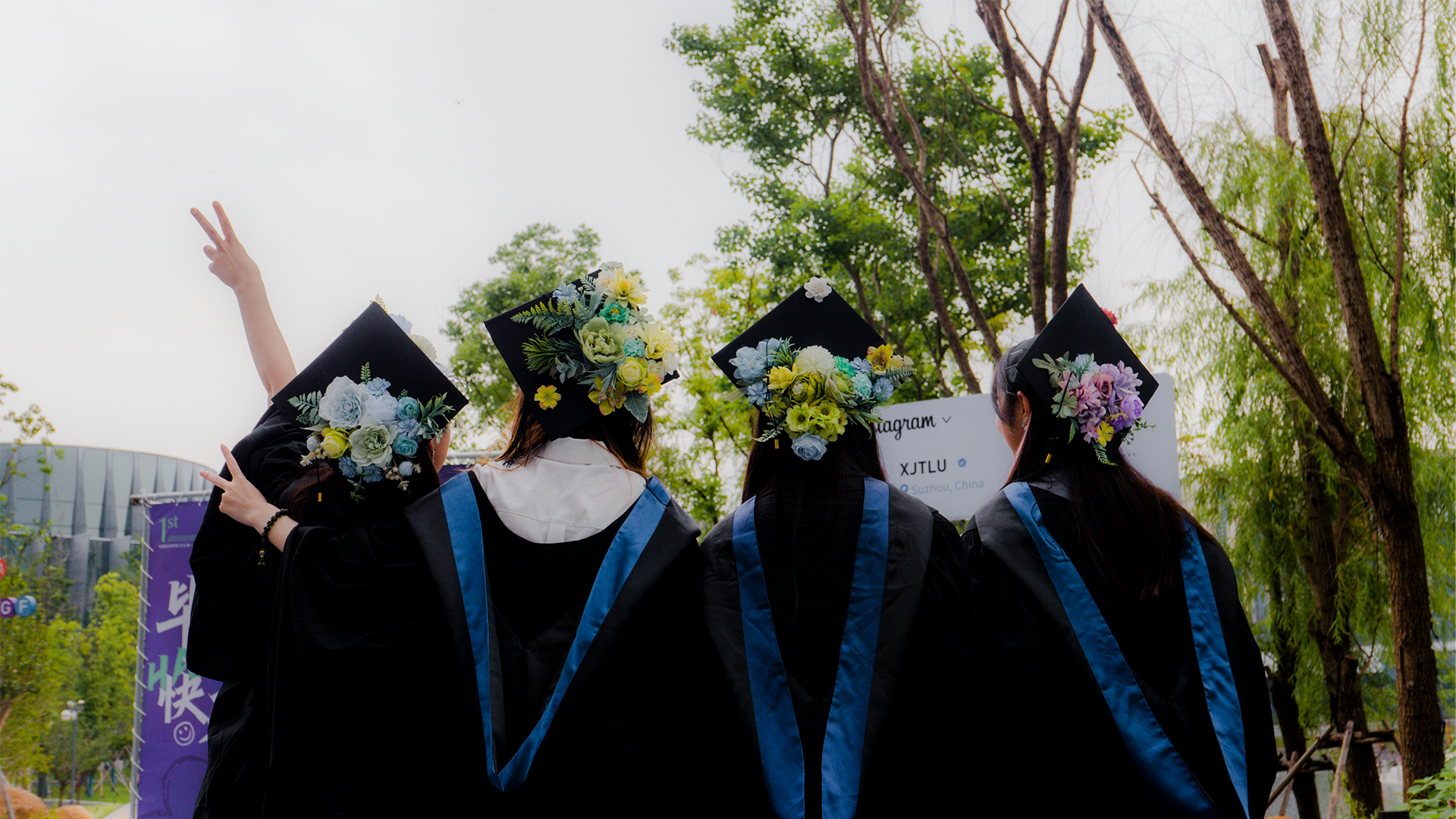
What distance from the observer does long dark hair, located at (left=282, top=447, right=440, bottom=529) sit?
2.12 m

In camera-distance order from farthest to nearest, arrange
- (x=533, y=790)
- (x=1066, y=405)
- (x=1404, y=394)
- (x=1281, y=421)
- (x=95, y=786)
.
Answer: (x=95, y=786) → (x=1281, y=421) → (x=1404, y=394) → (x=1066, y=405) → (x=533, y=790)

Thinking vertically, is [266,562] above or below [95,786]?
above

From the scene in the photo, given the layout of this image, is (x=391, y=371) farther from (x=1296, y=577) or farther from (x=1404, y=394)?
(x=1296, y=577)

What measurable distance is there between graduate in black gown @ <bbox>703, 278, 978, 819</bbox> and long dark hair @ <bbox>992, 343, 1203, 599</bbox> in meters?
0.29

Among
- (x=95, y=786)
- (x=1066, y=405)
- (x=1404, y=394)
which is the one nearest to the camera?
(x=1066, y=405)

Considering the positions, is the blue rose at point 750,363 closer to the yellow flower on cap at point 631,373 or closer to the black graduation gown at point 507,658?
the yellow flower on cap at point 631,373

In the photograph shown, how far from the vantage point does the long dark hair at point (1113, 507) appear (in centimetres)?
202

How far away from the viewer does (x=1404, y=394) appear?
16.0 feet

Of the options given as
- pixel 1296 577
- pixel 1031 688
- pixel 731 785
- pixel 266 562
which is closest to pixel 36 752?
pixel 266 562

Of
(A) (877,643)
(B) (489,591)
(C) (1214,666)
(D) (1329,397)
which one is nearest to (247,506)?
(B) (489,591)

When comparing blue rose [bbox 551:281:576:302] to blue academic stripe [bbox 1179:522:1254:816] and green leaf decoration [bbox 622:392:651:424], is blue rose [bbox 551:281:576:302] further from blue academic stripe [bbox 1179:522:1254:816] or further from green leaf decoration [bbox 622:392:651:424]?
blue academic stripe [bbox 1179:522:1254:816]

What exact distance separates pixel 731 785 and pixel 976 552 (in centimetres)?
74

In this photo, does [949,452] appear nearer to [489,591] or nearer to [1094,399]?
[1094,399]

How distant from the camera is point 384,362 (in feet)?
7.20
